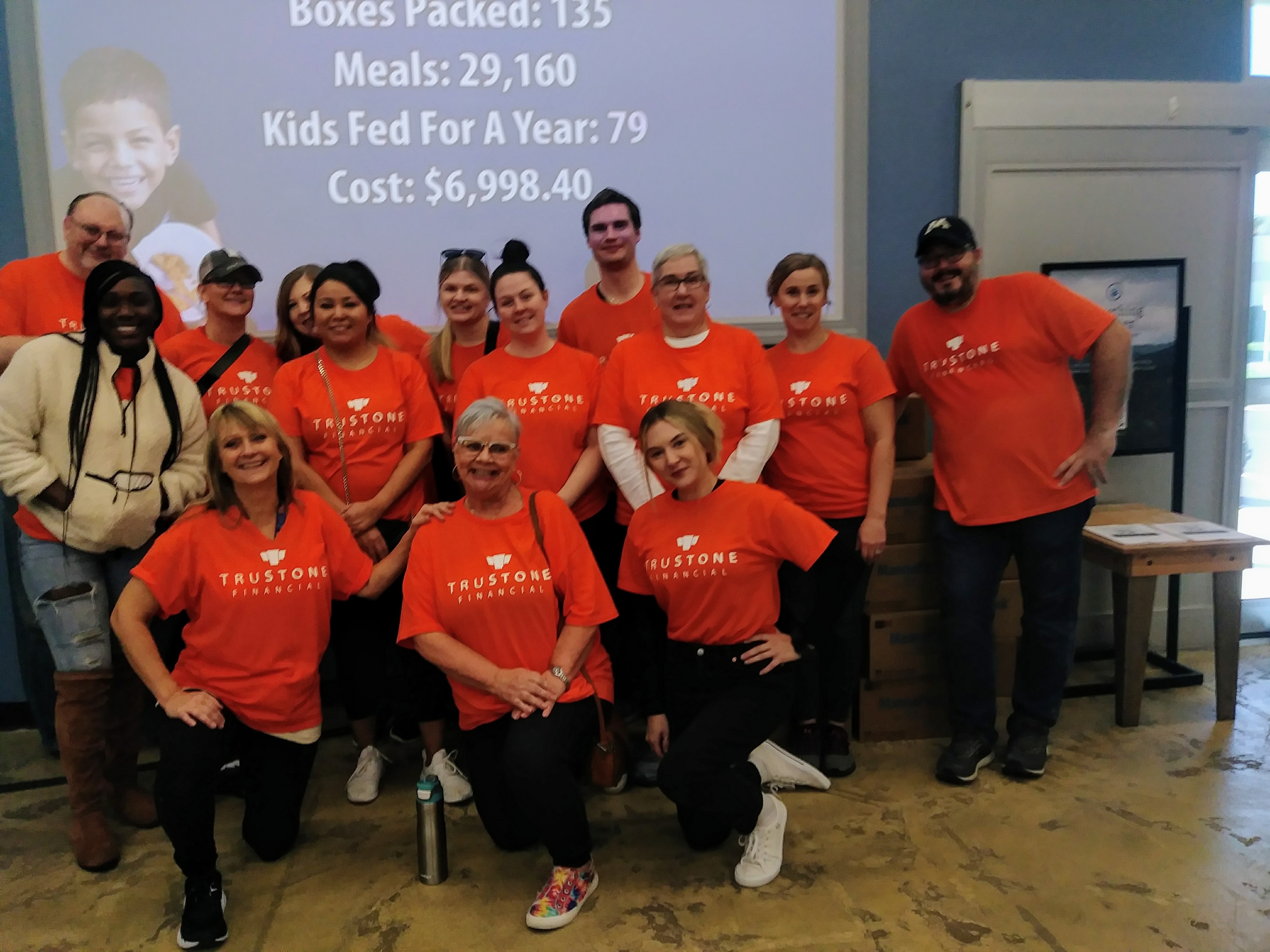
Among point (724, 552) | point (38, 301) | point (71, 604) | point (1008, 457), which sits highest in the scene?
point (38, 301)

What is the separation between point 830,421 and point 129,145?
259 cm

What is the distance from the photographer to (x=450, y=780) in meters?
2.45

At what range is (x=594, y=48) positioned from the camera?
312cm

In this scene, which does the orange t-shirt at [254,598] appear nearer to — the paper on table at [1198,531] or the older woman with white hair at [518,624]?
the older woman with white hair at [518,624]

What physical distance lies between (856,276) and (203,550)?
2.49 m

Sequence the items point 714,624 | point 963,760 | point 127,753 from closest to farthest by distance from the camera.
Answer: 1. point 714,624
2. point 127,753
3. point 963,760

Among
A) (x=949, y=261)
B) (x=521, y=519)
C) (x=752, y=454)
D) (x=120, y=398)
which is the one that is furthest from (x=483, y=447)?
(x=949, y=261)

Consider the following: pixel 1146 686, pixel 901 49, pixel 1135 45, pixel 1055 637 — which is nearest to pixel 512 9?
pixel 901 49

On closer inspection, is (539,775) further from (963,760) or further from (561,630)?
(963,760)

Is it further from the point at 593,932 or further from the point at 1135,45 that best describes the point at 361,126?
the point at 1135,45

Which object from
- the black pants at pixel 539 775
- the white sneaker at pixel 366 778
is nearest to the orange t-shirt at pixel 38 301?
the white sneaker at pixel 366 778

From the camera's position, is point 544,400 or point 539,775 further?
point 544,400

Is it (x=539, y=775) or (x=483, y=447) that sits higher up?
(x=483, y=447)

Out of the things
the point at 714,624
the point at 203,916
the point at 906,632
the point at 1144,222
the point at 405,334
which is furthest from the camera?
the point at 1144,222
